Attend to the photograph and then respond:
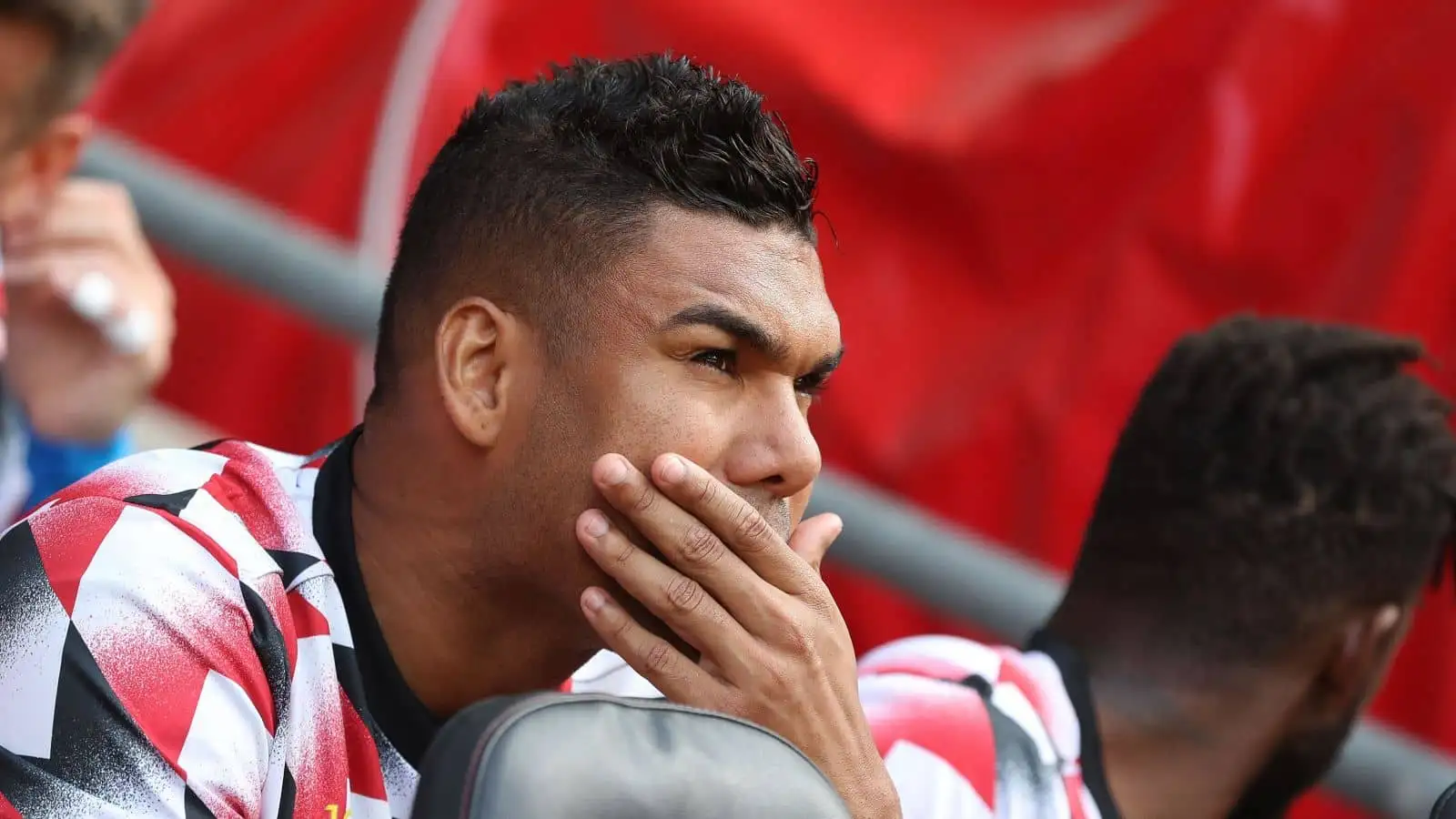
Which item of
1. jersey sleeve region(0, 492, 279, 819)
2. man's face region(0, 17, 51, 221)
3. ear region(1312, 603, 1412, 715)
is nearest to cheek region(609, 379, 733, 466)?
jersey sleeve region(0, 492, 279, 819)

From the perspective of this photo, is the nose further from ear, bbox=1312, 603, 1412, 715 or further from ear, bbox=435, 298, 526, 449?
ear, bbox=1312, 603, 1412, 715

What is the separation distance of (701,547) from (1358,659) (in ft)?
4.60

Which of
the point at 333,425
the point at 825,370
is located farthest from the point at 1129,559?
the point at 333,425

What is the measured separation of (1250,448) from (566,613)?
1.33 meters

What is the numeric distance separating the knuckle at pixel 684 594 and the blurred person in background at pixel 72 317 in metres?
1.49

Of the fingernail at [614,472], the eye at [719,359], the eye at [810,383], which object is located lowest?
the fingernail at [614,472]

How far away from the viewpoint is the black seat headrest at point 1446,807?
158 centimetres

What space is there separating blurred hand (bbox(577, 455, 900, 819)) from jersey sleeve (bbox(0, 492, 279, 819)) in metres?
0.38

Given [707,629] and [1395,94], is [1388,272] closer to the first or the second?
[1395,94]

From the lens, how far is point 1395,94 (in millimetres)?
4184

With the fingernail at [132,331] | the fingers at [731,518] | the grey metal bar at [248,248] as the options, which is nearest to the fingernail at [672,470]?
the fingers at [731,518]

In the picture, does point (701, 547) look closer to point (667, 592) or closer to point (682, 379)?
point (667, 592)

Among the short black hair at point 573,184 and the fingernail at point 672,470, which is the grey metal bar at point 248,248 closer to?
the short black hair at point 573,184

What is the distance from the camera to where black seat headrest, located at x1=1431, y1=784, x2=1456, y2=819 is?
1585mm
